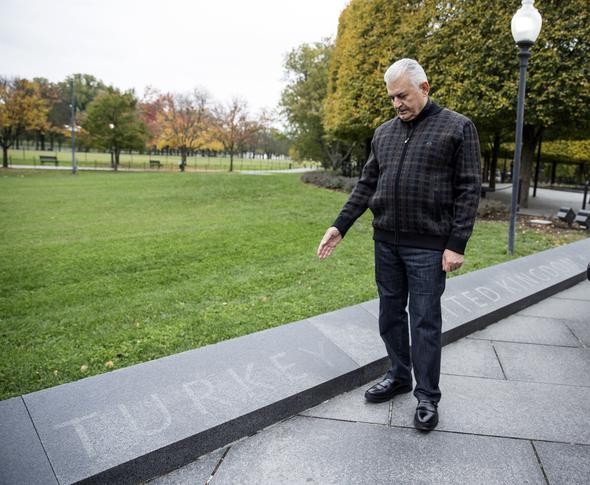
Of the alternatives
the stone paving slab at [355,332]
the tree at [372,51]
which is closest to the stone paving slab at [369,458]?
the stone paving slab at [355,332]

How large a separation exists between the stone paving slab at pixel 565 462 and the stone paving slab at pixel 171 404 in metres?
1.29

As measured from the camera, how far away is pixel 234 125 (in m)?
44.2

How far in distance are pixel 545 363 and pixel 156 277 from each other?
15.7 feet

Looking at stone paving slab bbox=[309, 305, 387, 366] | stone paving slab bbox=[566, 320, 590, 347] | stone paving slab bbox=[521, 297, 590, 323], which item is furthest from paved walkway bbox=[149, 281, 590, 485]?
stone paving slab bbox=[521, 297, 590, 323]

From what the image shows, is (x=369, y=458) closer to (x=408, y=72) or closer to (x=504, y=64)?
(x=408, y=72)

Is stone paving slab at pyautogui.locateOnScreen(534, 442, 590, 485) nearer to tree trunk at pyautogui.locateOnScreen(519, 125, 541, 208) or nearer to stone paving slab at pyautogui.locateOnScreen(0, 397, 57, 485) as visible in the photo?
stone paving slab at pyautogui.locateOnScreen(0, 397, 57, 485)

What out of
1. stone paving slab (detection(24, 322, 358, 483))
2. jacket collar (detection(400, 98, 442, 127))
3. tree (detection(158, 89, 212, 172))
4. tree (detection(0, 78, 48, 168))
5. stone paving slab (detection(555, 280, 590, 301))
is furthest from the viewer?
tree (detection(158, 89, 212, 172))

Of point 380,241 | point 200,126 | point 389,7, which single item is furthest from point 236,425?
point 200,126

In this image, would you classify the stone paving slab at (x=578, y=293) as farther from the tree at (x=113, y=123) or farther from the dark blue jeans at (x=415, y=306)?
the tree at (x=113, y=123)

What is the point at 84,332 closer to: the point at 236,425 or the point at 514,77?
the point at 236,425

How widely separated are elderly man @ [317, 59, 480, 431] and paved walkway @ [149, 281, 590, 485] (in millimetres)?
238

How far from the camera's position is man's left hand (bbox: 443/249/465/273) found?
2525mm

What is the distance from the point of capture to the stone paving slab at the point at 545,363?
3.53m

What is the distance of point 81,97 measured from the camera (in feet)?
281
